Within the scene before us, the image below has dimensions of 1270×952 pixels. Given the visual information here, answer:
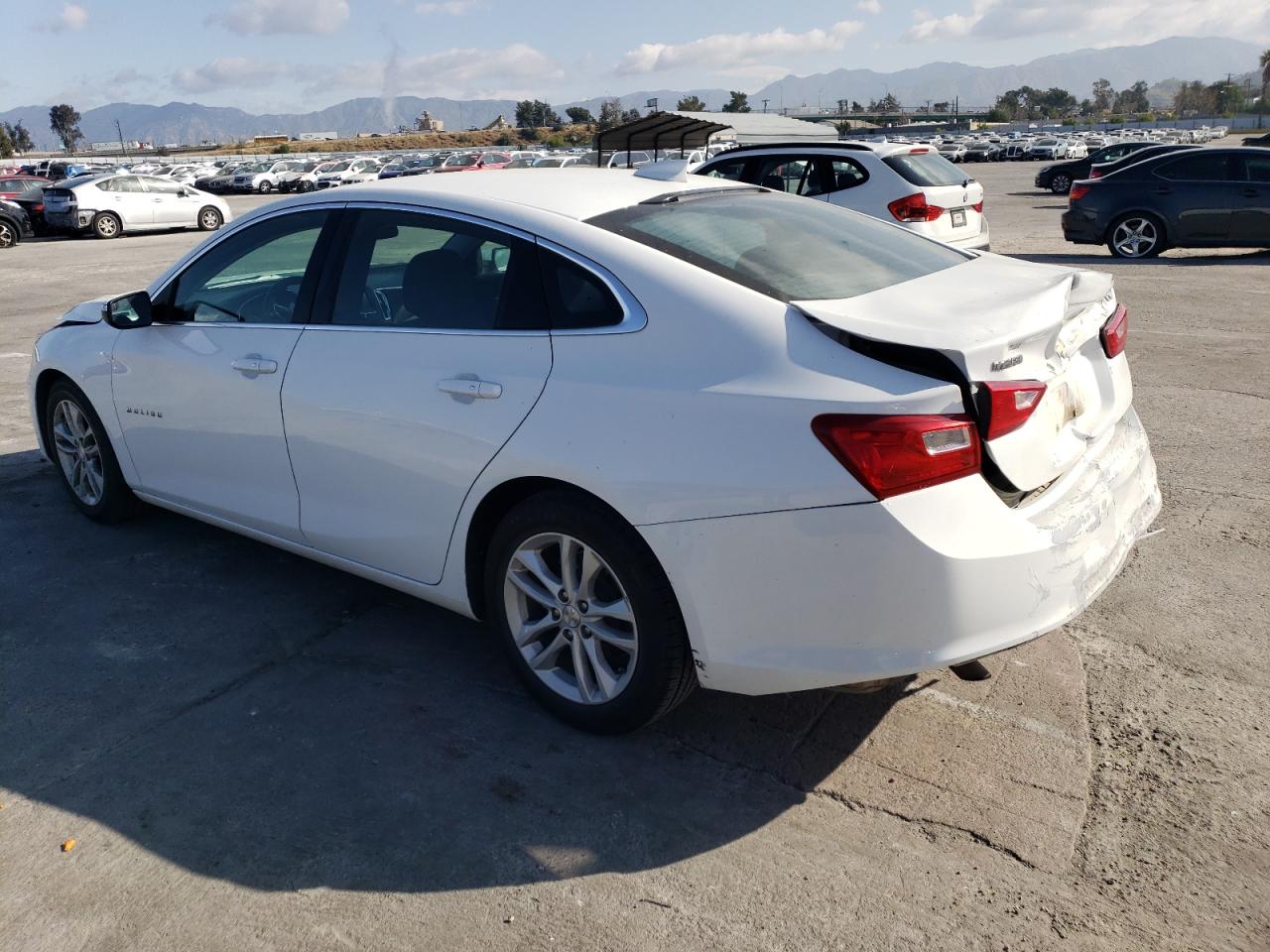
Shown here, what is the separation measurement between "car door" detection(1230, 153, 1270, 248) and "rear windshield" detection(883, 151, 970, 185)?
186 inches

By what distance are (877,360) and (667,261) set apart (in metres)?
0.72

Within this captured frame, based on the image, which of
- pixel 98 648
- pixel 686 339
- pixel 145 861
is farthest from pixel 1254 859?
pixel 98 648

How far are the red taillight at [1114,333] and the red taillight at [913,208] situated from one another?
7718 mm

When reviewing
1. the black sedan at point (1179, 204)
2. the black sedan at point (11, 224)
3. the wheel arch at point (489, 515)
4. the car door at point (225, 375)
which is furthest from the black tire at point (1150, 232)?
the black sedan at point (11, 224)

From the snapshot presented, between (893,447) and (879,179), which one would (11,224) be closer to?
(879,179)

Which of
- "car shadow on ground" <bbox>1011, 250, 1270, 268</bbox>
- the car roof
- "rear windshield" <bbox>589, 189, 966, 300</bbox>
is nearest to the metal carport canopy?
"car shadow on ground" <bbox>1011, 250, 1270, 268</bbox>

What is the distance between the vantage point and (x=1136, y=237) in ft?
48.8

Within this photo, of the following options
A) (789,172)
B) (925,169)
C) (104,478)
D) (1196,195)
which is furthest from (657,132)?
(104,478)

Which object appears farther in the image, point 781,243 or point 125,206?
point 125,206

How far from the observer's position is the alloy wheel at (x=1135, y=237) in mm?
14734

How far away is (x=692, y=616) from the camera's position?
2.95m

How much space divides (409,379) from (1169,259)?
14205 mm

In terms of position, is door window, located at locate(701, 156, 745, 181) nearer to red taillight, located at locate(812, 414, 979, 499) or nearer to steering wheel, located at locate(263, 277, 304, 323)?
steering wheel, located at locate(263, 277, 304, 323)

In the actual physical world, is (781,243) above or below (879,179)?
above
